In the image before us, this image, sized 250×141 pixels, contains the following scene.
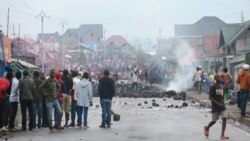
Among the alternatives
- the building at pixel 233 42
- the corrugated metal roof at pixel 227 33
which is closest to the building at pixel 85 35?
the corrugated metal roof at pixel 227 33

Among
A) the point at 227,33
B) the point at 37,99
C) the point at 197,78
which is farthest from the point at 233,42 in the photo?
the point at 37,99

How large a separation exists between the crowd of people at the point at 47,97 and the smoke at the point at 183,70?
104 ft

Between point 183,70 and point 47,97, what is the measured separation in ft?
174

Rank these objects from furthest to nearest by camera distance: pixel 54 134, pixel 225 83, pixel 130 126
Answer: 1. pixel 225 83
2. pixel 130 126
3. pixel 54 134

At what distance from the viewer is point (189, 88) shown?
49.4 m

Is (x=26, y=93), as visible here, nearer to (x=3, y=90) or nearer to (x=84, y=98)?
(x=3, y=90)

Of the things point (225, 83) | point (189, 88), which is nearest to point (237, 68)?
point (189, 88)

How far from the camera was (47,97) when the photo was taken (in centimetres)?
1677

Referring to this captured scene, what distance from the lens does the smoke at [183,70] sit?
52725mm

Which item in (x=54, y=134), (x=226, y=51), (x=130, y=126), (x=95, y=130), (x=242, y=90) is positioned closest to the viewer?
(x=54, y=134)

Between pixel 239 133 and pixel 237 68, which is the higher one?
pixel 237 68

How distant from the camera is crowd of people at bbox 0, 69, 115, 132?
662 inches

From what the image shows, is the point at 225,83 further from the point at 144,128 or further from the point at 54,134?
the point at 54,134

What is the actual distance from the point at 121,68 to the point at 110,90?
2558 inches
